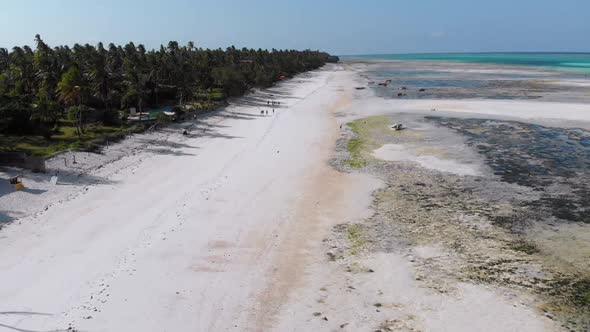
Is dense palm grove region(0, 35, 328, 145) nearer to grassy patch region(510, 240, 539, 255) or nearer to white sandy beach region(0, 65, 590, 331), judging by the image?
white sandy beach region(0, 65, 590, 331)

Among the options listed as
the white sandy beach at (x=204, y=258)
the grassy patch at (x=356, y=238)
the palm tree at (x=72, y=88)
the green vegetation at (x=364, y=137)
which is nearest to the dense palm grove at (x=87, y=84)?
the palm tree at (x=72, y=88)

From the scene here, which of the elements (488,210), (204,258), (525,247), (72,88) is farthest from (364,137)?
(204,258)

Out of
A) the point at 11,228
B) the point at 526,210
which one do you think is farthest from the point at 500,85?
the point at 11,228

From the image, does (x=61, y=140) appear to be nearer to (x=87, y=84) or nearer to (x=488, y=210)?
(x=87, y=84)

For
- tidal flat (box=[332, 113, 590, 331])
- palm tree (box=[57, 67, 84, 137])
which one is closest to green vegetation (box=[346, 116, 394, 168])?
tidal flat (box=[332, 113, 590, 331])

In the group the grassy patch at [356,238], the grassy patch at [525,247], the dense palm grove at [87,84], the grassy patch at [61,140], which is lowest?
the grassy patch at [525,247]

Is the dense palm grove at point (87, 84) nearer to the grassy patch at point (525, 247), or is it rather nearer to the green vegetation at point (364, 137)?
the green vegetation at point (364, 137)
